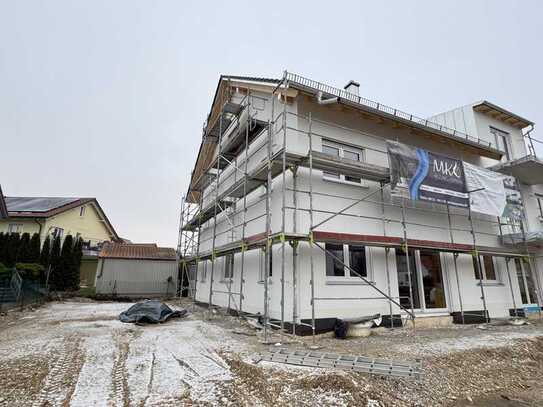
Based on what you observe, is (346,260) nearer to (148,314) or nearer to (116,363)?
(116,363)

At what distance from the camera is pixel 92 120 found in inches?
722

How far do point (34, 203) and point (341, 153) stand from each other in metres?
29.9

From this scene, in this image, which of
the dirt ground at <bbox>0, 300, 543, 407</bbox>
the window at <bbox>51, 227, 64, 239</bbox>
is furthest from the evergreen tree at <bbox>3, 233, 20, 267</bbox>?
the dirt ground at <bbox>0, 300, 543, 407</bbox>

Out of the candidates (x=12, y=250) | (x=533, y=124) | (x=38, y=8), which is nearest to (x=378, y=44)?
(x=533, y=124)

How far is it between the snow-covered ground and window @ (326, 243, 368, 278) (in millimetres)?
3148

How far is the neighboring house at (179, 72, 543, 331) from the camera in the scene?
7.36m

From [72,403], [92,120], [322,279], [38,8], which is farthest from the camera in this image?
[92,120]

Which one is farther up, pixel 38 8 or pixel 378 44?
pixel 378 44

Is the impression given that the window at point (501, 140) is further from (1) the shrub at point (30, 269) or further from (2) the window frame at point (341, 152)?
(1) the shrub at point (30, 269)

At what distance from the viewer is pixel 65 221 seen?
2612 centimetres

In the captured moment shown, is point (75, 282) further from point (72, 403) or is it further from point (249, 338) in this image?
point (72, 403)

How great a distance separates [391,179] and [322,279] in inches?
138

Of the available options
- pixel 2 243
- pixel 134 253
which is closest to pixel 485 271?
pixel 134 253

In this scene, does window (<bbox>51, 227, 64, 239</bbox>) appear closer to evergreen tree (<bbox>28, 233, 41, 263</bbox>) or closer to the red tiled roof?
evergreen tree (<bbox>28, 233, 41, 263</bbox>)
